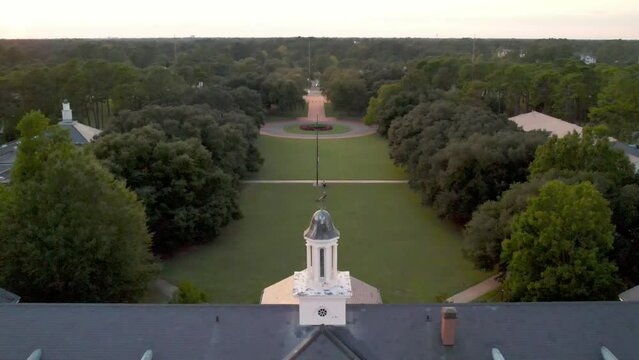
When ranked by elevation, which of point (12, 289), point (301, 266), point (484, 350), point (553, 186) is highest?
point (553, 186)

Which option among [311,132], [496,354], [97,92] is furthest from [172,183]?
[311,132]

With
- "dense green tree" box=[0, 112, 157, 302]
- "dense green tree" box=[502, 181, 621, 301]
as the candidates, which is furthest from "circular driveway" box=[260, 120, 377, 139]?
"dense green tree" box=[502, 181, 621, 301]

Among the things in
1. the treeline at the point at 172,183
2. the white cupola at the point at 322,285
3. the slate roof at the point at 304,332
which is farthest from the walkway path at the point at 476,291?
the treeline at the point at 172,183

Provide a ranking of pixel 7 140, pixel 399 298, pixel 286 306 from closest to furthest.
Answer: pixel 286 306, pixel 399 298, pixel 7 140

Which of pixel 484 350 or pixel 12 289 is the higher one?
pixel 484 350

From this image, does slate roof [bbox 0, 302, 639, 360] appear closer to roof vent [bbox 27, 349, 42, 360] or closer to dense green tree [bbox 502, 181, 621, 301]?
roof vent [bbox 27, 349, 42, 360]

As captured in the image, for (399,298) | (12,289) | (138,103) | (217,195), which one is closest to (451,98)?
(138,103)

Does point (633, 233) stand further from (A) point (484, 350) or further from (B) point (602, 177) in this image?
(A) point (484, 350)

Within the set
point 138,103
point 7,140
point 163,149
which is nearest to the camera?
point 163,149
